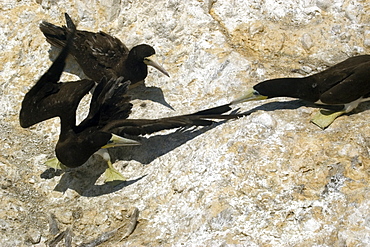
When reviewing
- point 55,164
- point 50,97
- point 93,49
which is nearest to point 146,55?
point 93,49

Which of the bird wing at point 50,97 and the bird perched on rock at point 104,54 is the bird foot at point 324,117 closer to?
the bird perched on rock at point 104,54

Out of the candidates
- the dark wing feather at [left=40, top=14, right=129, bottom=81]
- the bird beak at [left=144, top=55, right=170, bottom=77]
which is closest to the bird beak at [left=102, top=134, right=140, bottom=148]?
the bird beak at [left=144, top=55, right=170, bottom=77]

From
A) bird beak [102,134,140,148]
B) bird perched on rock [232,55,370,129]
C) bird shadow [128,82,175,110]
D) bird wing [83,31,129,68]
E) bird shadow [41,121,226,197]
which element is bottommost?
bird shadow [41,121,226,197]

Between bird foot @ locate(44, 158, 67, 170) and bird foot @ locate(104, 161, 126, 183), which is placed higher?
bird foot @ locate(44, 158, 67, 170)

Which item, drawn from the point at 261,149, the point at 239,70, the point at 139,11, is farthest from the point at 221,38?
the point at 261,149

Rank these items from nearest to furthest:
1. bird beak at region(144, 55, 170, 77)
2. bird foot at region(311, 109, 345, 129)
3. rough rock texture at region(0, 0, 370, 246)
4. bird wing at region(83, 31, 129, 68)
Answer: rough rock texture at region(0, 0, 370, 246), bird foot at region(311, 109, 345, 129), bird beak at region(144, 55, 170, 77), bird wing at region(83, 31, 129, 68)

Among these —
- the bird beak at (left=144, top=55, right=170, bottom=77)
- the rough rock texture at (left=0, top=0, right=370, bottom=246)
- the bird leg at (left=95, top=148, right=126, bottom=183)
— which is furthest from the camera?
the bird beak at (left=144, top=55, right=170, bottom=77)

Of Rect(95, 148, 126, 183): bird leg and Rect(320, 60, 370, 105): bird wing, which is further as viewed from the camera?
Rect(95, 148, 126, 183): bird leg

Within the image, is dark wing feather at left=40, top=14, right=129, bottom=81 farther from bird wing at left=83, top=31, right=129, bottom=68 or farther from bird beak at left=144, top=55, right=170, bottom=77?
bird beak at left=144, top=55, right=170, bottom=77
